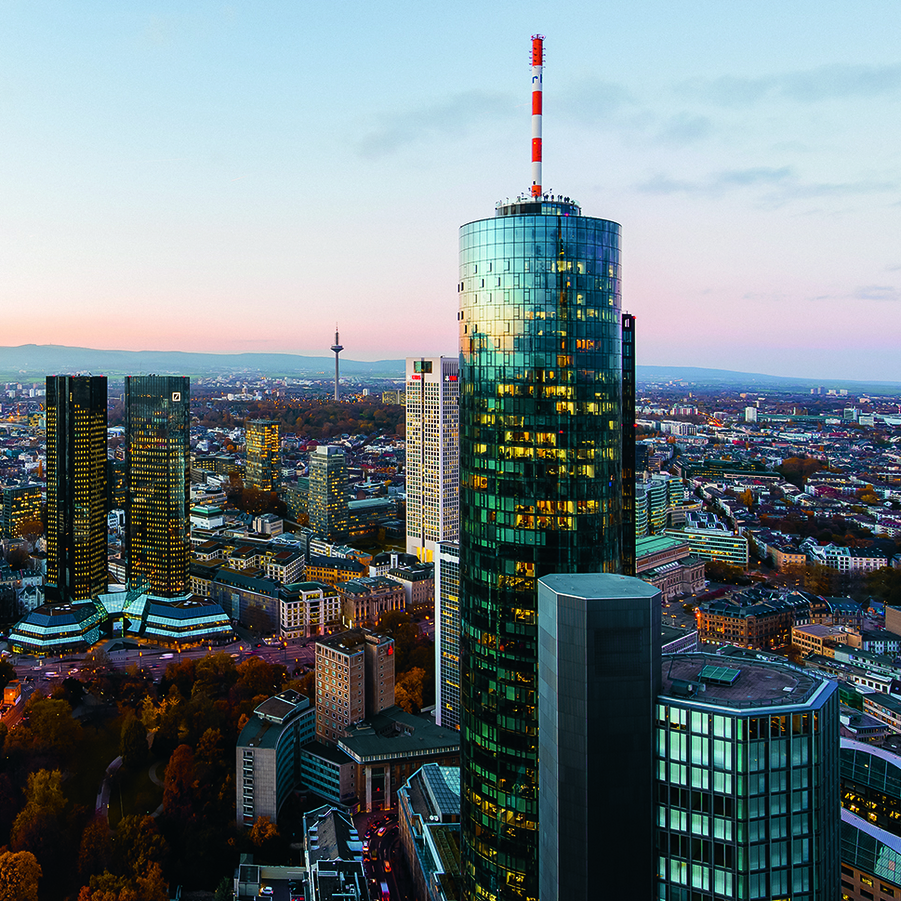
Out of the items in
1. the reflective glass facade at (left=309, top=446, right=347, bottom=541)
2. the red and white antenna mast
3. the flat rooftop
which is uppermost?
the red and white antenna mast

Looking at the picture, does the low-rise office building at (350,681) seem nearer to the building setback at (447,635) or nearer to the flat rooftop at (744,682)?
the building setback at (447,635)

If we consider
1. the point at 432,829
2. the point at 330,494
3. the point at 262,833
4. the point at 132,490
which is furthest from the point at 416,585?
the point at 432,829

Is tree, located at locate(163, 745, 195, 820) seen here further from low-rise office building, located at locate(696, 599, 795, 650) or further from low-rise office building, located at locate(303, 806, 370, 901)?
low-rise office building, located at locate(696, 599, 795, 650)

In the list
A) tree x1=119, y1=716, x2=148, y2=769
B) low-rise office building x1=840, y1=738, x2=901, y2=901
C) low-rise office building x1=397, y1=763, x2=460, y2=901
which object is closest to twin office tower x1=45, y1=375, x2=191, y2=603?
tree x1=119, y1=716, x2=148, y2=769

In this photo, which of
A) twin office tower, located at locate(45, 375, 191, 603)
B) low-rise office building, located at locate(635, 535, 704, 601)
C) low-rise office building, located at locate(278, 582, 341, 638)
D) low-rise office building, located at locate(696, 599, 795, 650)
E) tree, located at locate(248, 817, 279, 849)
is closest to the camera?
tree, located at locate(248, 817, 279, 849)

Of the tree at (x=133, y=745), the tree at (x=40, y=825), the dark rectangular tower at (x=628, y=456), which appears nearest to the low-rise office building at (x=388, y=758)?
the tree at (x=133, y=745)

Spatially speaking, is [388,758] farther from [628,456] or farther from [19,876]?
[628,456]

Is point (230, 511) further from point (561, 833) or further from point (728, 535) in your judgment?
point (561, 833)
